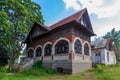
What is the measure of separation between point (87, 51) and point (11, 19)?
1482cm

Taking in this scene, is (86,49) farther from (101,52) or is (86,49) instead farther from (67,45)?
(101,52)

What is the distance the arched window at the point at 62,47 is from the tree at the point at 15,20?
8.57m

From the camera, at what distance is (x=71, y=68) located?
19000 millimetres

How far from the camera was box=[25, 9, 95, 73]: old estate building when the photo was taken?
1986cm

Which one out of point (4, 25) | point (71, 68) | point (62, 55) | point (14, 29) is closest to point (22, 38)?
point (14, 29)

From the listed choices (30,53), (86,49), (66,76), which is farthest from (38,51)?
(66,76)

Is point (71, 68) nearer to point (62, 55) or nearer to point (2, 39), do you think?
point (62, 55)

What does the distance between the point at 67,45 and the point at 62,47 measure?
3.26 ft

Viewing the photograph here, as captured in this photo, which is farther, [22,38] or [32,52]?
[22,38]

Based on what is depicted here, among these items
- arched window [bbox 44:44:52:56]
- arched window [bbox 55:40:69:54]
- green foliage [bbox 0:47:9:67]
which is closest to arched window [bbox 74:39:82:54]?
arched window [bbox 55:40:69:54]

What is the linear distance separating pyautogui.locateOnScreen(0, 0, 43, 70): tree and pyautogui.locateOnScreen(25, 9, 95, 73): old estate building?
3231 millimetres

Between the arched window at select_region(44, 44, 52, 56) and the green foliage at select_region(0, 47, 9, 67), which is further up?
the arched window at select_region(44, 44, 52, 56)

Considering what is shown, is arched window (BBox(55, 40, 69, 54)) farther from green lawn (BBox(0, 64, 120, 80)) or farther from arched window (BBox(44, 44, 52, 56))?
green lawn (BBox(0, 64, 120, 80))

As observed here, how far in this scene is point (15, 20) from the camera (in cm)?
2748
